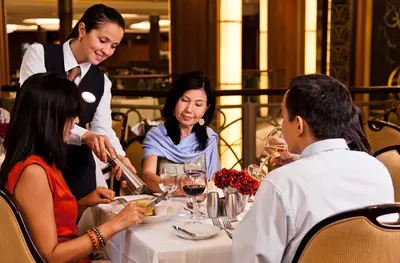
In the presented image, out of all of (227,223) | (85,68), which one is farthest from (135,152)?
(227,223)

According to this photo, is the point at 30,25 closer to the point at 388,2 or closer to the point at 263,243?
the point at 388,2

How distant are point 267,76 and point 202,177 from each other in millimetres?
8744

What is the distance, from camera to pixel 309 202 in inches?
61.4

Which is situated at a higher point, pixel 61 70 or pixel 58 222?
pixel 61 70

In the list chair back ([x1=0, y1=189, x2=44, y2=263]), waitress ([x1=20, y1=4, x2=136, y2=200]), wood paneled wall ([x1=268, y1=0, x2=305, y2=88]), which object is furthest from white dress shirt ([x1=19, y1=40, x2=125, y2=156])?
wood paneled wall ([x1=268, y1=0, x2=305, y2=88])

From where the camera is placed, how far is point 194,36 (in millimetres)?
9414

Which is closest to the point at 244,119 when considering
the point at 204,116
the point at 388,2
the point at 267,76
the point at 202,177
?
the point at 204,116

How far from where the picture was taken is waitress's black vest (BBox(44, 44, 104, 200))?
277cm

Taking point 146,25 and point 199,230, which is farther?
point 146,25

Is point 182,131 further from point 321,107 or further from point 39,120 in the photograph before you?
point 321,107

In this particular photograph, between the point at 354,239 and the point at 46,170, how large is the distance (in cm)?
95

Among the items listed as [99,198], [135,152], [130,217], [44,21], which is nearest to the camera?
[130,217]

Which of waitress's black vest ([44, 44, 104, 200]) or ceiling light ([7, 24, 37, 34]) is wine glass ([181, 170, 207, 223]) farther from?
ceiling light ([7, 24, 37, 34])

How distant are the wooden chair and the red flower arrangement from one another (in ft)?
2.27
